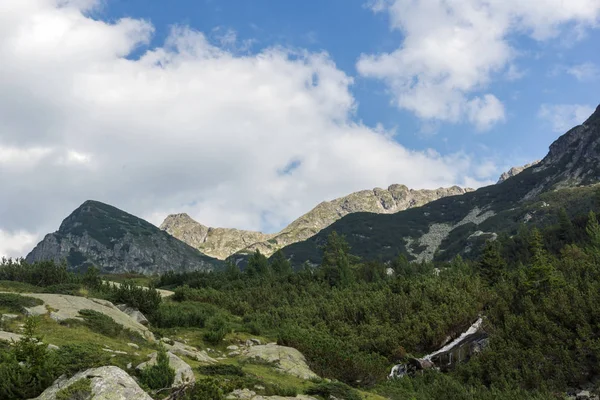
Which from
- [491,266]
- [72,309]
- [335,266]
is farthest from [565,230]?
[72,309]

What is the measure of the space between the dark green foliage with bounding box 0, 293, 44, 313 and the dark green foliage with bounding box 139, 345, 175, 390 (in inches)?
404

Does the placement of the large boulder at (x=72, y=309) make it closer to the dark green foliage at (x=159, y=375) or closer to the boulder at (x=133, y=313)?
the boulder at (x=133, y=313)

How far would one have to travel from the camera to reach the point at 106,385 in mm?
9461

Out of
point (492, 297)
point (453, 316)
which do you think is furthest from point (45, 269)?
point (492, 297)

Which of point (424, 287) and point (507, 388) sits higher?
point (424, 287)

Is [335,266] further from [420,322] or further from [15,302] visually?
[15,302]

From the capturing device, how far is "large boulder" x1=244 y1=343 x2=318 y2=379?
1960cm

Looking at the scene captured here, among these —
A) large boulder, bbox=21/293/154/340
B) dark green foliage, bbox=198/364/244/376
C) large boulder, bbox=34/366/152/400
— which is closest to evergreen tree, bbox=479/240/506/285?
dark green foliage, bbox=198/364/244/376

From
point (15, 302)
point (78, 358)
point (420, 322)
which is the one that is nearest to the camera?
point (78, 358)

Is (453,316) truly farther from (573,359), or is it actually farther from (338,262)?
(338,262)

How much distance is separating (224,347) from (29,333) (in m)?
14.7

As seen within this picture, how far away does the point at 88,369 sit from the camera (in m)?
10.4

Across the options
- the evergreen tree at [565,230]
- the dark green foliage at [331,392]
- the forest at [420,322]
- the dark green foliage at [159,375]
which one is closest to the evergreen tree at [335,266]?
the forest at [420,322]

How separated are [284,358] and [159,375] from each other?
11883 millimetres
